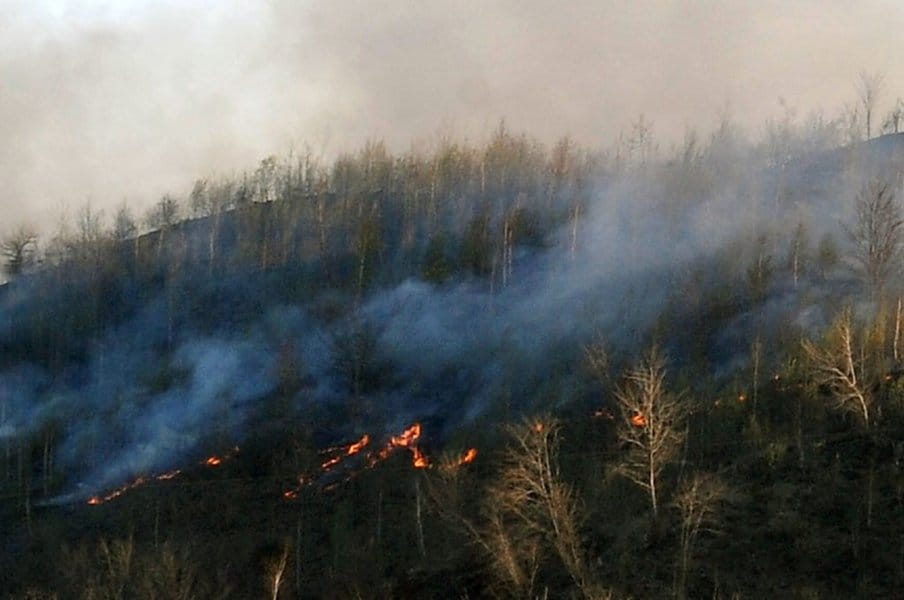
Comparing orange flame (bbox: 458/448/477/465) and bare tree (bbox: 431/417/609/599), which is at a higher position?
bare tree (bbox: 431/417/609/599)

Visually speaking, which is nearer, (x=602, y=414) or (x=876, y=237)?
(x=876, y=237)

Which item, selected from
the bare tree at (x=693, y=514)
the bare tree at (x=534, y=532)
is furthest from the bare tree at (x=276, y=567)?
the bare tree at (x=693, y=514)

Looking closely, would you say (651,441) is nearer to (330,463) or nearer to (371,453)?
(371,453)

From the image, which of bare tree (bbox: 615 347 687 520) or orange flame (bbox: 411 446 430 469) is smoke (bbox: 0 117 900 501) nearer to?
orange flame (bbox: 411 446 430 469)

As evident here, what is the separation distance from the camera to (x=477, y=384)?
87.1 m

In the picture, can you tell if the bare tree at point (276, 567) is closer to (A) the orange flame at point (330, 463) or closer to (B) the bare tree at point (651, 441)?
(A) the orange flame at point (330, 463)

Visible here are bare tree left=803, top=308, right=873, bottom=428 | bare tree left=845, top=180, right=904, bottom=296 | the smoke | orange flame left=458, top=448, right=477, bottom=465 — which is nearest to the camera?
bare tree left=803, top=308, right=873, bottom=428

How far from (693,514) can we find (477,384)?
143ft

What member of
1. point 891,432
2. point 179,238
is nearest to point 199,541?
point 891,432

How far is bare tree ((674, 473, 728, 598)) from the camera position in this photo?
42.4 m

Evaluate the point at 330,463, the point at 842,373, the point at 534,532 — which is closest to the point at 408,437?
the point at 330,463

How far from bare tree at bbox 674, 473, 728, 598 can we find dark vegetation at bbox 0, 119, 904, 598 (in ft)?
0.84

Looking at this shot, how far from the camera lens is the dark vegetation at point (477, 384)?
4594 centimetres

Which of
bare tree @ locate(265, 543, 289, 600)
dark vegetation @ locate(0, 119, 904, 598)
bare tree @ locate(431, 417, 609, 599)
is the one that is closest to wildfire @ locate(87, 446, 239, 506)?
dark vegetation @ locate(0, 119, 904, 598)
